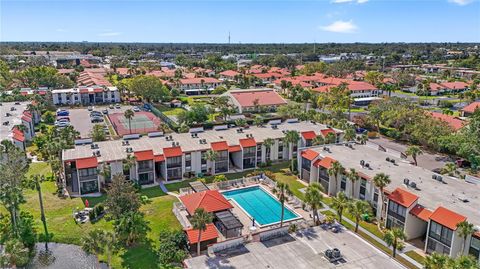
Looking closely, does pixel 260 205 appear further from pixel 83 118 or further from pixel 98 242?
pixel 83 118

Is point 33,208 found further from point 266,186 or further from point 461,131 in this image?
point 461,131

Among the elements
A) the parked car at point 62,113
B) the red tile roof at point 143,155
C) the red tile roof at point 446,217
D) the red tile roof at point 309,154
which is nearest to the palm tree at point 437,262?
the red tile roof at point 446,217

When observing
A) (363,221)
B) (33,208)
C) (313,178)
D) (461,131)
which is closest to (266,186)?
(313,178)

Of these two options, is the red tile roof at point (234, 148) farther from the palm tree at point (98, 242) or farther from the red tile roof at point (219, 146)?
the palm tree at point (98, 242)

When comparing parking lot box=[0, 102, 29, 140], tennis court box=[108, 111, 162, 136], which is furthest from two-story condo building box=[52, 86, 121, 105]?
parking lot box=[0, 102, 29, 140]

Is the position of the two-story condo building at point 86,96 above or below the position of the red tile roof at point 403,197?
above

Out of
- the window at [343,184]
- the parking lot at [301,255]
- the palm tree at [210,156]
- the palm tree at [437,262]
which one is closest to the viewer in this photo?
the palm tree at [437,262]

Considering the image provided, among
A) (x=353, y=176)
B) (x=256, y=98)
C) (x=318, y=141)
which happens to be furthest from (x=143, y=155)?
(x=256, y=98)
